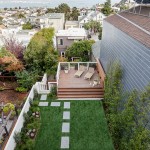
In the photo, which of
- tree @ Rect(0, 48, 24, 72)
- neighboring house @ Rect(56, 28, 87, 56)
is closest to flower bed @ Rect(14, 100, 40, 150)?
tree @ Rect(0, 48, 24, 72)

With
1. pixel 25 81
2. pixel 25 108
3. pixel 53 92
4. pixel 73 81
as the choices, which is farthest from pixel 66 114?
pixel 25 81

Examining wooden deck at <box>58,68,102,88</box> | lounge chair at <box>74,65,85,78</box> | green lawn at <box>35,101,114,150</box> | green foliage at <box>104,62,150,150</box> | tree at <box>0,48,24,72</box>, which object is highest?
green foliage at <box>104,62,150,150</box>

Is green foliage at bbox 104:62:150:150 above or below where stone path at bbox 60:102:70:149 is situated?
above

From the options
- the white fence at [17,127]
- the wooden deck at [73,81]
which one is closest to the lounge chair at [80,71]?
the wooden deck at [73,81]

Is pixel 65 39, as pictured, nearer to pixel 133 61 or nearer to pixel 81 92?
pixel 81 92

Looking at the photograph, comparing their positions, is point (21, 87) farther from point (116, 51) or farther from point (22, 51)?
point (116, 51)

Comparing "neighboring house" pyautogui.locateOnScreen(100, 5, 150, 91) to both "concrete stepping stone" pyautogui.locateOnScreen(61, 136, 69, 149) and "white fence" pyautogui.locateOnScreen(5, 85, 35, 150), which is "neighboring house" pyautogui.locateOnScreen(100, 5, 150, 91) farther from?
"white fence" pyautogui.locateOnScreen(5, 85, 35, 150)
